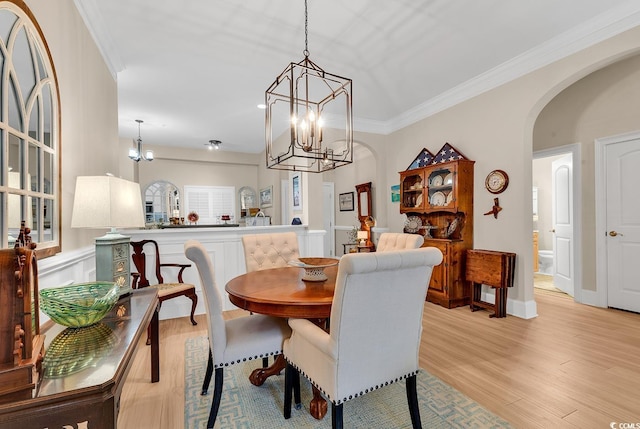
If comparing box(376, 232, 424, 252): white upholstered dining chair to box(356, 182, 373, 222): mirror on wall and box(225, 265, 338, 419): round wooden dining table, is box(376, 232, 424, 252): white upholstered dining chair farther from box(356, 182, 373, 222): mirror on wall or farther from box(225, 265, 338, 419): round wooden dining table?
box(356, 182, 373, 222): mirror on wall

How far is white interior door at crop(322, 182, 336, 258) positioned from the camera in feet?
25.0

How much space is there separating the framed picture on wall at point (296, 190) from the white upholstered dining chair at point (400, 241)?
7.30 feet

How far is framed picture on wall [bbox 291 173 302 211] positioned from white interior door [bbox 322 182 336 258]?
2.43 m

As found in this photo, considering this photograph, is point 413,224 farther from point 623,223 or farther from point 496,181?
point 623,223

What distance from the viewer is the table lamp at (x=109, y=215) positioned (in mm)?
1677

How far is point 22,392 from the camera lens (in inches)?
29.8

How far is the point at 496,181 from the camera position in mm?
3547

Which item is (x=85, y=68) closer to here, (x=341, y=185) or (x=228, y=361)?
(x=228, y=361)

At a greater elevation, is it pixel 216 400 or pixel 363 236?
pixel 363 236

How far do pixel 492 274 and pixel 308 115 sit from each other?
2805 mm

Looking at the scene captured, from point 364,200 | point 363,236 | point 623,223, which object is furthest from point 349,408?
point 364,200

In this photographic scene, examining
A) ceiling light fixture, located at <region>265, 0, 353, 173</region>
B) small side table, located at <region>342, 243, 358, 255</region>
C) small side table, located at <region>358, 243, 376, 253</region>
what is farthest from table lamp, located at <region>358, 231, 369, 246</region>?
ceiling light fixture, located at <region>265, 0, 353, 173</region>

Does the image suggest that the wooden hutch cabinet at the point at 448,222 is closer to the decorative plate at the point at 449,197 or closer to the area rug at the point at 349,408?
the decorative plate at the point at 449,197

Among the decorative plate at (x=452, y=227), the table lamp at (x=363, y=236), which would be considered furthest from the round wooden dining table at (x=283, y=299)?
the table lamp at (x=363, y=236)
